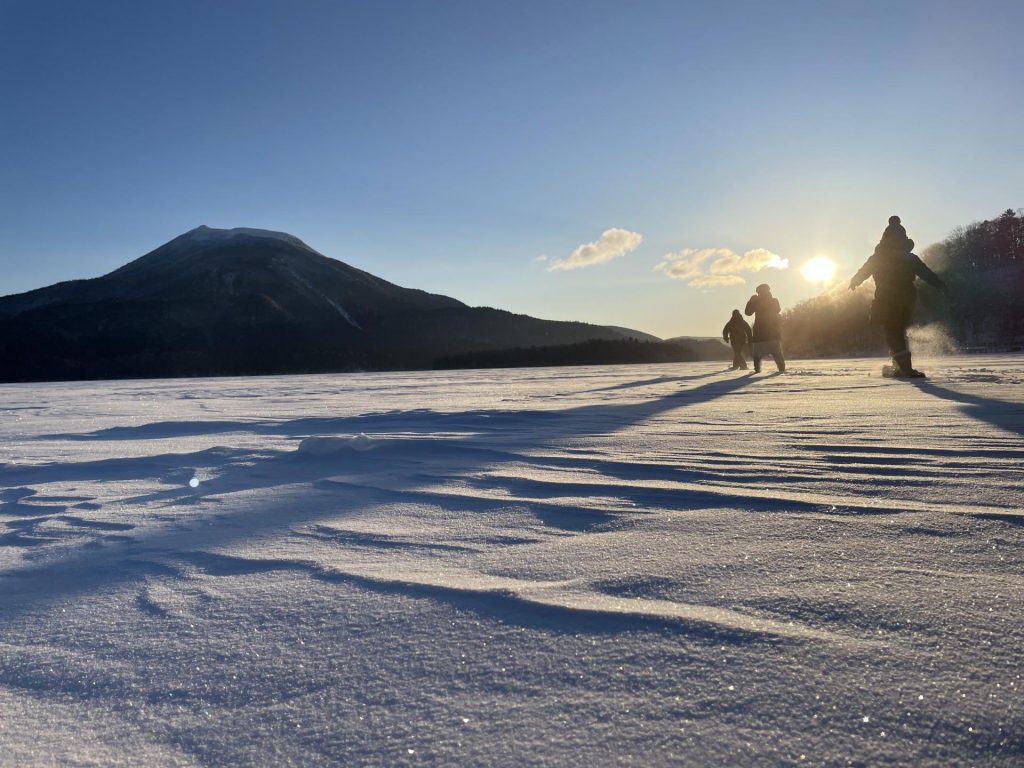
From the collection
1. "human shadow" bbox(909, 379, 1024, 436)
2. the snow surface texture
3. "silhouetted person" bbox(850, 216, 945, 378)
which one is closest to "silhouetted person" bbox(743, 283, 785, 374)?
"silhouetted person" bbox(850, 216, 945, 378)

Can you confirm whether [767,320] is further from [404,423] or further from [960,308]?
[960,308]

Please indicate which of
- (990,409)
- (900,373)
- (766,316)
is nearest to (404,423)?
(990,409)

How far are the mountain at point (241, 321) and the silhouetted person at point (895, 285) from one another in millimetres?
47549

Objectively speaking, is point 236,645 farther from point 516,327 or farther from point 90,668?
point 516,327

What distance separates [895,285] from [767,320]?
4.30m

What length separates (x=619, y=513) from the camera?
179 cm

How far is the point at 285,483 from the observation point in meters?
2.43

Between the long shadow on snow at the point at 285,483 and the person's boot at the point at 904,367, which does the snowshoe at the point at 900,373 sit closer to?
the person's boot at the point at 904,367

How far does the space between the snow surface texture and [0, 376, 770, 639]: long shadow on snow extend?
2 cm

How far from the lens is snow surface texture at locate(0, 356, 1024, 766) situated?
75 centimetres

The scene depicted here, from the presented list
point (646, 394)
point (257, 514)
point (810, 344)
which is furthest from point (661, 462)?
point (810, 344)

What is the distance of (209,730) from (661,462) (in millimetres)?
1993

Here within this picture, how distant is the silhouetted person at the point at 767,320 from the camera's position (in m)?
11.6

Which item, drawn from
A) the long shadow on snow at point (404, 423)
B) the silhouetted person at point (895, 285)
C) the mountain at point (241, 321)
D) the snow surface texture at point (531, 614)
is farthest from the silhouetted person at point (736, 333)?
the mountain at point (241, 321)
